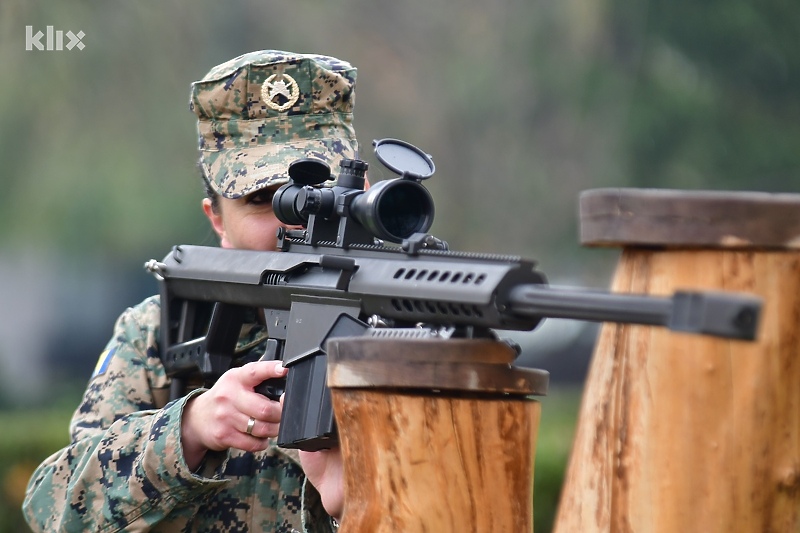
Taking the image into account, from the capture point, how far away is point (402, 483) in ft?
6.98

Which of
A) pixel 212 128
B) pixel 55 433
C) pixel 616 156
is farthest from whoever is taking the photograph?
pixel 616 156

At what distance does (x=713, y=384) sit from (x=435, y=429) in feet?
1.73

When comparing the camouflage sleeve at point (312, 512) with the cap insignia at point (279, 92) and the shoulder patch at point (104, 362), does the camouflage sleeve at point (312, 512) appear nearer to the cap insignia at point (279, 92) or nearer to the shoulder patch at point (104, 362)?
the shoulder patch at point (104, 362)

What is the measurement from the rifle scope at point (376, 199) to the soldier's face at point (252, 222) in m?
0.31

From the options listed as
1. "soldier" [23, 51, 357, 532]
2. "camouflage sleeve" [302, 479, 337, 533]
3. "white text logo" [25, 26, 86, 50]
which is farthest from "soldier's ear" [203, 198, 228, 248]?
"white text logo" [25, 26, 86, 50]

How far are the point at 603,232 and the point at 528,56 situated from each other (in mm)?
9088

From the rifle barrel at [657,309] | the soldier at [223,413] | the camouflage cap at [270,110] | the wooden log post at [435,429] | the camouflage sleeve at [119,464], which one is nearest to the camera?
the rifle barrel at [657,309]

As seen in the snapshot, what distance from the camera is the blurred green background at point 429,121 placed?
998 centimetres

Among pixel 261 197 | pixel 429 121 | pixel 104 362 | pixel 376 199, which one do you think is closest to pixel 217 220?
pixel 261 197

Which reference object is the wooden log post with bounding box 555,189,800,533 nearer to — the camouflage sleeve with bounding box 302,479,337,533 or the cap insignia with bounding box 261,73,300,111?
the camouflage sleeve with bounding box 302,479,337,533

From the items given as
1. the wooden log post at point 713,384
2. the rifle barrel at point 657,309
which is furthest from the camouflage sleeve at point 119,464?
the wooden log post at point 713,384

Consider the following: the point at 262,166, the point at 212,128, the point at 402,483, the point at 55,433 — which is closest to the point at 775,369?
the point at 402,483

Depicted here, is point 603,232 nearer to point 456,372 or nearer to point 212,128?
point 456,372

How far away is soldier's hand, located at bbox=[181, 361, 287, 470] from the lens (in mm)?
2684
